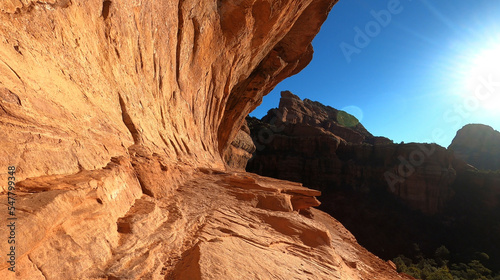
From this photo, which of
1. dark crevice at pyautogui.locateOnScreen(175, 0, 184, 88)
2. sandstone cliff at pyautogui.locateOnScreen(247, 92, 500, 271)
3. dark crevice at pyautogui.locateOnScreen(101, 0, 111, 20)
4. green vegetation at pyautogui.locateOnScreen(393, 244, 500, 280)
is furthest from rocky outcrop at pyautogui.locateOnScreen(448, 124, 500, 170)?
dark crevice at pyautogui.locateOnScreen(101, 0, 111, 20)

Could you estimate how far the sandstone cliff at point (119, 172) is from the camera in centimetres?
242

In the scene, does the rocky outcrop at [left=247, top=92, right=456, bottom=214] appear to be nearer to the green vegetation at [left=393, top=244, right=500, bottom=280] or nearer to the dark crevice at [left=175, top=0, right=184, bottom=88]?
the green vegetation at [left=393, top=244, right=500, bottom=280]

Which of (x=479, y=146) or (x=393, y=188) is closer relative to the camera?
(x=393, y=188)

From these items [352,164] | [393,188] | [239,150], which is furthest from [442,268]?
[352,164]

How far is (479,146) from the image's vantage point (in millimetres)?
64938

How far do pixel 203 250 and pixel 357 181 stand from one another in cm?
4990

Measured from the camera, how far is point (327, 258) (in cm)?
496

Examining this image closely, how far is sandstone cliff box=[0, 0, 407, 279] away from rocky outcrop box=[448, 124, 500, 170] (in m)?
75.8

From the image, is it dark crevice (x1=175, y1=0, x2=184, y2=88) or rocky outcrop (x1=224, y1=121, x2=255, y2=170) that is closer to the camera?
dark crevice (x1=175, y1=0, x2=184, y2=88)

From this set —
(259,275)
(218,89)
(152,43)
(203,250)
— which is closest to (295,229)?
(259,275)

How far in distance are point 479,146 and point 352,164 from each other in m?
44.2

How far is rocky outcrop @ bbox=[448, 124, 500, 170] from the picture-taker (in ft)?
200

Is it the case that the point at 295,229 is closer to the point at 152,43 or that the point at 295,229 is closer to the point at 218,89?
the point at 152,43

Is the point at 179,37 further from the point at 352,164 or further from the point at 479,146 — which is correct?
the point at 479,146
